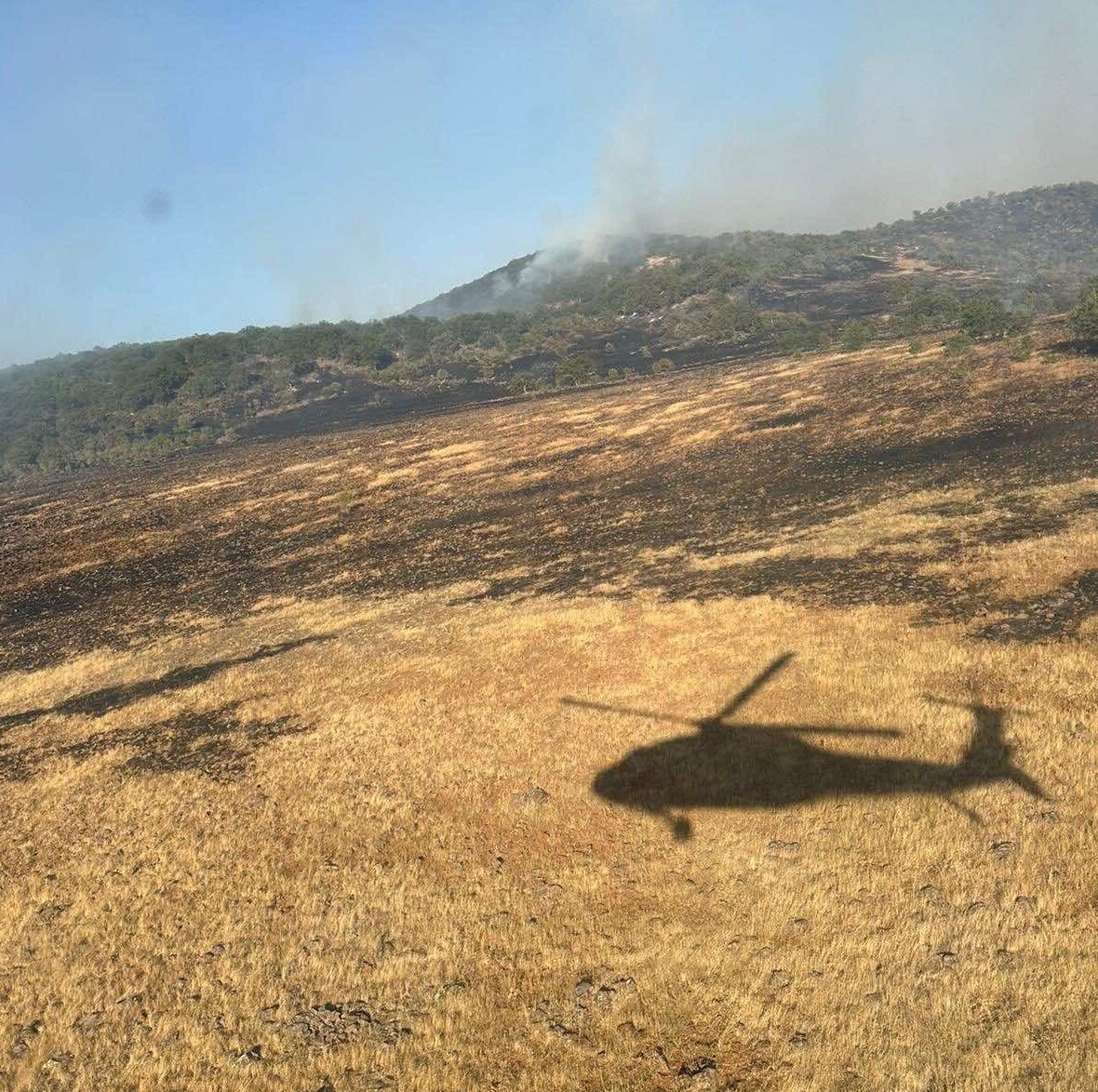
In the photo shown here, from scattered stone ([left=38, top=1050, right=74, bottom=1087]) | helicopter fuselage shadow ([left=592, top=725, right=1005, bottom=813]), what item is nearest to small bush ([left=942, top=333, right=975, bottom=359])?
helicopter fuselage shadow ([left=592, top=725, right=1005, bottom=813])

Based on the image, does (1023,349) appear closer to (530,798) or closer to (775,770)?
(775,770)

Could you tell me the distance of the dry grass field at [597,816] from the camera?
317 inches

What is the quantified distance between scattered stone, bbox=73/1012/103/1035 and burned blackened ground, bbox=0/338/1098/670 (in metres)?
16.1

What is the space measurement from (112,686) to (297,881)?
14.8 metres

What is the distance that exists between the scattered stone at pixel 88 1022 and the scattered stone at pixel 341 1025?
8.66ft

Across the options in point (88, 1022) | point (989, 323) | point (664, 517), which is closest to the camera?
point (88, 1022)

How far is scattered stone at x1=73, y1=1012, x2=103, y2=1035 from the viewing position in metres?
9.23

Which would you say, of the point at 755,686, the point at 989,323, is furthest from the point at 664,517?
the point at 989,323

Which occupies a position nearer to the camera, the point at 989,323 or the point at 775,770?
the point at 775,770

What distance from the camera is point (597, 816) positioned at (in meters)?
12.0

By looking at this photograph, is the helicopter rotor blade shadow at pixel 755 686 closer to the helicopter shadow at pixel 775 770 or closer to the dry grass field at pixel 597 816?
the dry grass field at pixel 597 816

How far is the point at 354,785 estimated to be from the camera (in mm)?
14117

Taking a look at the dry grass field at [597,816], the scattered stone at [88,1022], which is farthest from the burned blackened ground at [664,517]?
the scattered stone at [88,1022]

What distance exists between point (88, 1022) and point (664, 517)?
2626 cm
